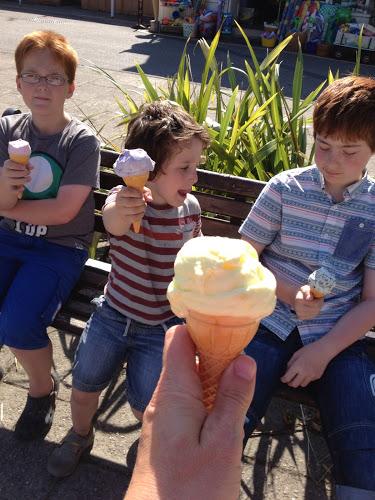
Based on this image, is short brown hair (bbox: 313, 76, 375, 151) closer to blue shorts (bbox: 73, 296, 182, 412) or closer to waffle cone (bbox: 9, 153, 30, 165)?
blue shorts (bbox: 73, 296, 182, 412)

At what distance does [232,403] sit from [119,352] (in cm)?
101

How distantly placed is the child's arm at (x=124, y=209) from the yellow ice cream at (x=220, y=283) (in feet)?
2.19

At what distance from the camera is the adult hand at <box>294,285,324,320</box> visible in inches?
67.8

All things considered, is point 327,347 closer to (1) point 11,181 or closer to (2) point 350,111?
(2) point 350,111

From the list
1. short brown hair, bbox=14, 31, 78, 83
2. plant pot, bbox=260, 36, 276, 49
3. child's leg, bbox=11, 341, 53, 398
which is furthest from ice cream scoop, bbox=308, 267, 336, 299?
plant pot, bbox=260, 36, 276, 49

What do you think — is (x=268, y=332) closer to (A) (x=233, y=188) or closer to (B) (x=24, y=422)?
(A) (x=233, y=188)

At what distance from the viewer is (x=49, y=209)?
2.24 meters

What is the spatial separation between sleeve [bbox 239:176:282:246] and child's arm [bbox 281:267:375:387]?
425mm

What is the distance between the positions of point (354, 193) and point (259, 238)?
0.39 m

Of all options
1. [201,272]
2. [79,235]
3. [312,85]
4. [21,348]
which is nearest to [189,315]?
[201,272]

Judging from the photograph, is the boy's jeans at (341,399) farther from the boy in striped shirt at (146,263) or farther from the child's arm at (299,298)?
the boy in striped shirt at (146,263)

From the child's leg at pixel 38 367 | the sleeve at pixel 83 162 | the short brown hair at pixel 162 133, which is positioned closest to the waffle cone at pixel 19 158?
the sleeve at pixel 83 162

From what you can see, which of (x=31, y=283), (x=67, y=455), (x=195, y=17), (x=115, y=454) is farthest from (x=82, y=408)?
(x=195, y=17)

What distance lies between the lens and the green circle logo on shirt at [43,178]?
2326 mm
